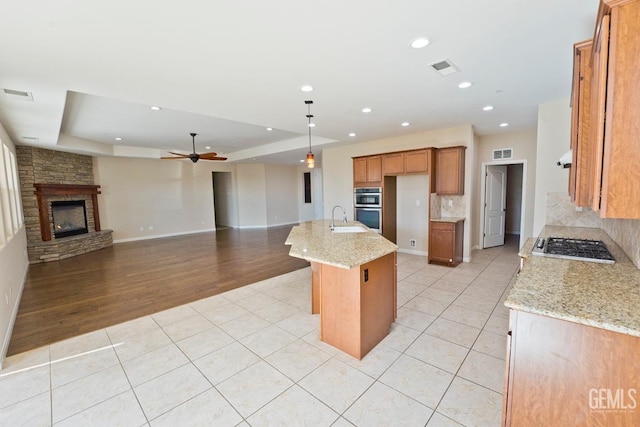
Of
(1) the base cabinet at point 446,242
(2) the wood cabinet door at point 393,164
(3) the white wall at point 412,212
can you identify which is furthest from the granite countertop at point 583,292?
(3) the white wall at point 412,212

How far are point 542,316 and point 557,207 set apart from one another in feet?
10.6

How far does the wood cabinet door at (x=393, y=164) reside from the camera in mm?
5379

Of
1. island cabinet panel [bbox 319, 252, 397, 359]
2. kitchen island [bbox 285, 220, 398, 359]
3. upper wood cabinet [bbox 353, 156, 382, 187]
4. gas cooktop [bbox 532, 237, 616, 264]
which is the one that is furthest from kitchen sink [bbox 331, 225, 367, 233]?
upper wood cabinet [bbox 353, 156, 382, 187]

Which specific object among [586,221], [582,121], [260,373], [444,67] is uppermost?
[444,67]

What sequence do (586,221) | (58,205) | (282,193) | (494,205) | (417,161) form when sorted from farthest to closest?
(282,193)
(58,205)
(494,205)
(417,161)
(586,221)

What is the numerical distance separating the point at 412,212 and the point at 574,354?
4.87 m

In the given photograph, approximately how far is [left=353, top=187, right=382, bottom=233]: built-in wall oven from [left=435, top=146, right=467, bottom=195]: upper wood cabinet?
119cm

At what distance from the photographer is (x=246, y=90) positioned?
307cm

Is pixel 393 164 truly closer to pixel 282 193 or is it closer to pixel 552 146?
pixel 552 146

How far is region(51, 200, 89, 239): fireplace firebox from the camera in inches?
257

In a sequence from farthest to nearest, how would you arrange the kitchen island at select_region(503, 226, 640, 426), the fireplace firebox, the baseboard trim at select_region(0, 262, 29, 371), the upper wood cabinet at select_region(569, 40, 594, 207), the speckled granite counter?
the fireplace firebox < the speckled granite counter < the baseboard trim at select_region(0, 262, 29, 371) < the upper wood cabinet at select_region(569, 40, 594, 207) < the kitchen island at select_region(503, 226, 640, 426)

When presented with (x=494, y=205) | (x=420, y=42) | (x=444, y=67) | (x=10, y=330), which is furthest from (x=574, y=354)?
(x=494, y=205)

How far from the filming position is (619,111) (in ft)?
3.89

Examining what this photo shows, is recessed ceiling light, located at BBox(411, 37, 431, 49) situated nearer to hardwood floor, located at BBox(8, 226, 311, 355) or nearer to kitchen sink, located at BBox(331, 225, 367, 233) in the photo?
kitchen sink, located at BBox(331, 225, 367, 233)
